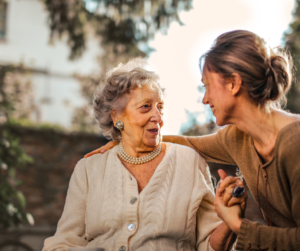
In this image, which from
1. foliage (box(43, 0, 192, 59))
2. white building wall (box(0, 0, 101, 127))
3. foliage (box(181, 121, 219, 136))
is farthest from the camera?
white building wall (box(0, 0, 101, 127))

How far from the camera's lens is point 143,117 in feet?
7.36

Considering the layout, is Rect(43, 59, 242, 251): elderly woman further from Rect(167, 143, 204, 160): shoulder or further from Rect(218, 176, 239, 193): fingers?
Rect(218, 176, 239, 193): fingers

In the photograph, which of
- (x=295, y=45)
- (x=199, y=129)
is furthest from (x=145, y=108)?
(x=295, y=45)

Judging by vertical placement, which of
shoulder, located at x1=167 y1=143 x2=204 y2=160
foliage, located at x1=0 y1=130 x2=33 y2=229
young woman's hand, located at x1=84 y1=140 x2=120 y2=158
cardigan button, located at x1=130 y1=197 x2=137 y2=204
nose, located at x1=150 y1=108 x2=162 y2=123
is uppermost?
nose, located at x1=150 y1=108 x2=162 y2=123

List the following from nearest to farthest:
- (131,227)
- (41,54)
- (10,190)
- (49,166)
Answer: (131,227)
(10,190)
(49,166)
(41,54)

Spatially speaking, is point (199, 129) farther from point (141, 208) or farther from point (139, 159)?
point (141, 208)

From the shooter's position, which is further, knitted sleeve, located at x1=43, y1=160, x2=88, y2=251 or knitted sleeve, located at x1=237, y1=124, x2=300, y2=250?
knitted sleeve, located at x1=43, y1=160, x2=88, y2=251

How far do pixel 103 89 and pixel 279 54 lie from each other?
121 centimetres

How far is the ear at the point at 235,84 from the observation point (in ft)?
5.63

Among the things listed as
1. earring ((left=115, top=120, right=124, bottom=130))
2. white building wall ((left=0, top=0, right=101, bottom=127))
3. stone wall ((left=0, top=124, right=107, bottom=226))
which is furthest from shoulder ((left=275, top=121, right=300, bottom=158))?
white building wall ((left=0, top=0, right=101, bottom=127))

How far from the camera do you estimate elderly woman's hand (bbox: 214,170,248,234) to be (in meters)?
1.75

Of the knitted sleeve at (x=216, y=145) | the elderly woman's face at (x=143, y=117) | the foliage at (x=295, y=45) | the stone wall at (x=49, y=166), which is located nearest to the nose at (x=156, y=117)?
the elderly woman's face at (x=143, y=117)

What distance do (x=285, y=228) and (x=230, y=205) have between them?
279 millimetres

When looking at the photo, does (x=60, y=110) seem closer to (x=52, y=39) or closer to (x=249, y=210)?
(x=52, y=39)
